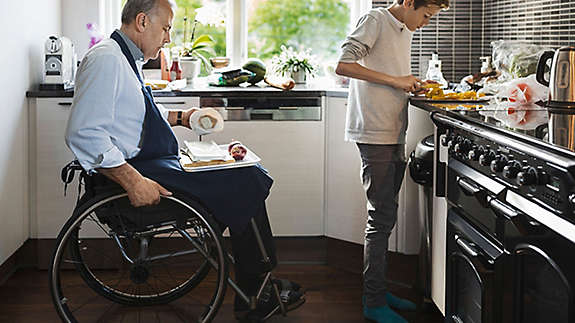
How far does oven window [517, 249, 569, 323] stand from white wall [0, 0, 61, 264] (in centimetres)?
234

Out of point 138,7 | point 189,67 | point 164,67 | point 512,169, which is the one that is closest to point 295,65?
point 189,67

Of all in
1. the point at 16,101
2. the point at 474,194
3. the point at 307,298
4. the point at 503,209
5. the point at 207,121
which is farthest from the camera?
the point at 16,101

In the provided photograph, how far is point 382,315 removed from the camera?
2.96m

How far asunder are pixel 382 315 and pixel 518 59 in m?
1.17

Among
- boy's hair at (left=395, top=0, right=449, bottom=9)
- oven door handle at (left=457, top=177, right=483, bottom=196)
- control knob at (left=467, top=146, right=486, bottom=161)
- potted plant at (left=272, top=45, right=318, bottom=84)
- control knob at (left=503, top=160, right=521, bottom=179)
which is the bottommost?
oven door handle at (left=457, top=177, right=483, bottom=196)

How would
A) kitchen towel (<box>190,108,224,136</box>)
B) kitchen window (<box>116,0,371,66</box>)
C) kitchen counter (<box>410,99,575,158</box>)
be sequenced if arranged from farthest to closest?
1. kitchen window (<box>116,0,371,66</box>)
2. kitchen towel (<box>190,108,224,136</box>)
3. kitchen counter (<box>410,99,575,158</box>)

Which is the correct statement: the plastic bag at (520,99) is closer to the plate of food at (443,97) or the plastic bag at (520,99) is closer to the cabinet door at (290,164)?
the plate of food at (443,97)

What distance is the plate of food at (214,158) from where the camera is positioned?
8.39ft

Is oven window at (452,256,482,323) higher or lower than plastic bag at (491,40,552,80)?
lower

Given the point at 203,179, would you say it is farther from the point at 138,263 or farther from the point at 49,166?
the point at 49,166

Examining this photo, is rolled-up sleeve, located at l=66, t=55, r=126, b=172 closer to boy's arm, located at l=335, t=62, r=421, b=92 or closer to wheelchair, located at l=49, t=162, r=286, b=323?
wheelchair, located at l=49, t=162, r=286, b=323

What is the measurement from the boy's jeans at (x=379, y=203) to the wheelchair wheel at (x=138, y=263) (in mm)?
620

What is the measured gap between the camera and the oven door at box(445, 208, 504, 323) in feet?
6.90

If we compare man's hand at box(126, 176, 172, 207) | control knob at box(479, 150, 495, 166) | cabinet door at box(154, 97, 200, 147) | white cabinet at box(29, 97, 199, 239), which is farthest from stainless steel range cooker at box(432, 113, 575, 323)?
white cabinet at box(29, 97, 199, 239)
